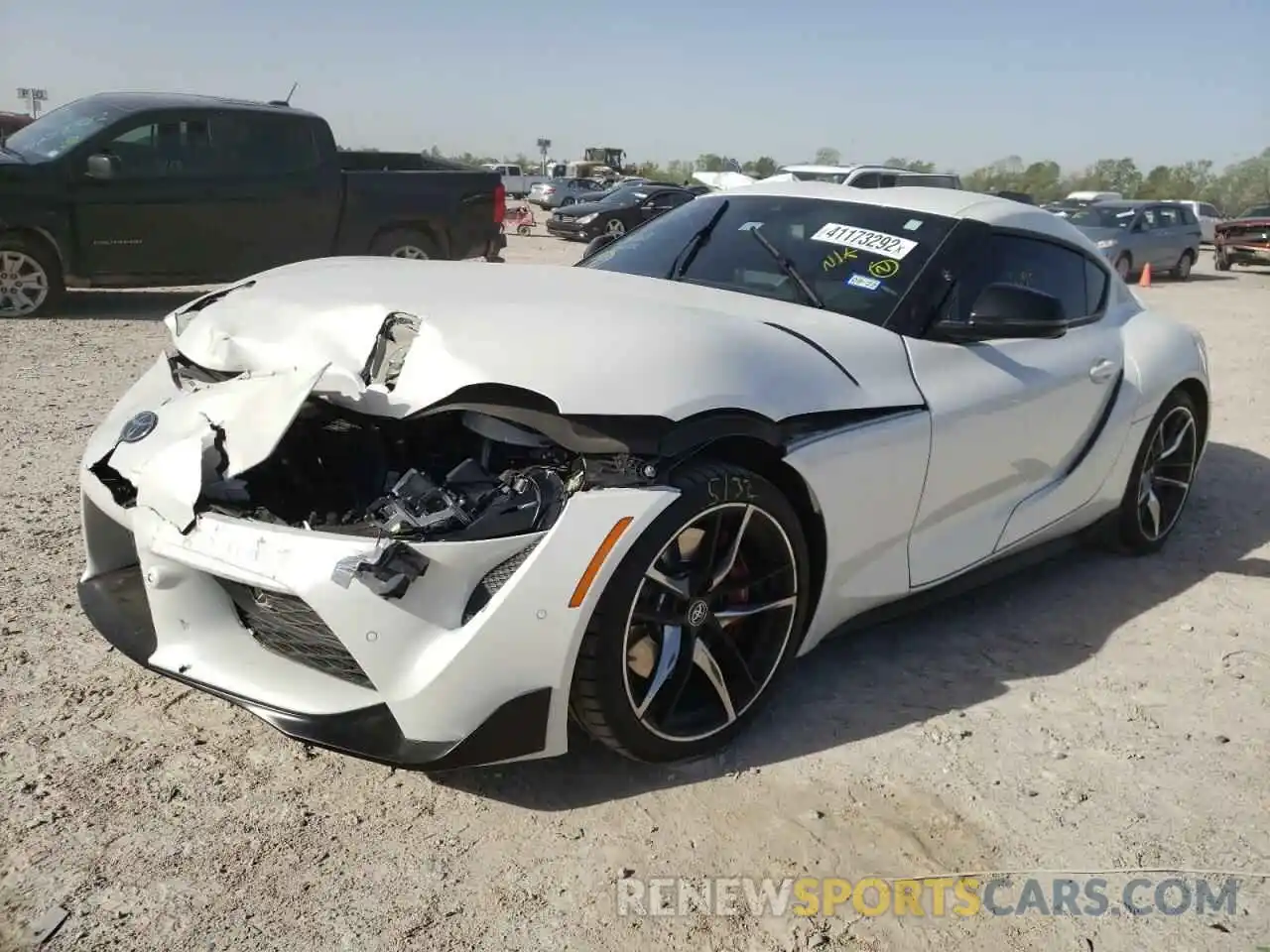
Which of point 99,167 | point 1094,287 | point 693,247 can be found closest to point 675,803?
point 693,247

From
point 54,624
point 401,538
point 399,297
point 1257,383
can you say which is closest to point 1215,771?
point 401,538

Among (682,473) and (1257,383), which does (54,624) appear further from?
(1257,383)

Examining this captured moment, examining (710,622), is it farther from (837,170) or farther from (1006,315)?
(837,170)

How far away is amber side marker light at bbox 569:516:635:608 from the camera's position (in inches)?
95.2

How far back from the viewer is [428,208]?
1019cm

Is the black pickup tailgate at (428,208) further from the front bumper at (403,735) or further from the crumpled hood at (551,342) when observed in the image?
the front bumper at (403,735)

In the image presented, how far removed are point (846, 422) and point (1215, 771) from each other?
1453 millimetres

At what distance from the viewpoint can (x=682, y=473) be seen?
2.63 meters

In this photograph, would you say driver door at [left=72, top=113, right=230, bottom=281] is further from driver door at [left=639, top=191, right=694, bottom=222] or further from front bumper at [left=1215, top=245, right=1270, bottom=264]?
front bumper at [left=1215, top=245, right=1270, bottom=264]

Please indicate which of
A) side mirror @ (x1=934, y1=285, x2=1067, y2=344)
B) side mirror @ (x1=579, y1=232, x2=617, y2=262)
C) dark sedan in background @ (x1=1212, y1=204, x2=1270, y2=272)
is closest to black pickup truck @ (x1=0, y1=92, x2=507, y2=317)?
side mirror @ (x1=579, y1=232, x2=617, y2=262)

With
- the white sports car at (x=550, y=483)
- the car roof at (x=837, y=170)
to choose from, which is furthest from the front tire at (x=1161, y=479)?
the car roof at (x=837, y=170)

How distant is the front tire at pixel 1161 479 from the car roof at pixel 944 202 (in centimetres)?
89

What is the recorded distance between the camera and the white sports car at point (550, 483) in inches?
94.9

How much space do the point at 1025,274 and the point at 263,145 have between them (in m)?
7.86
